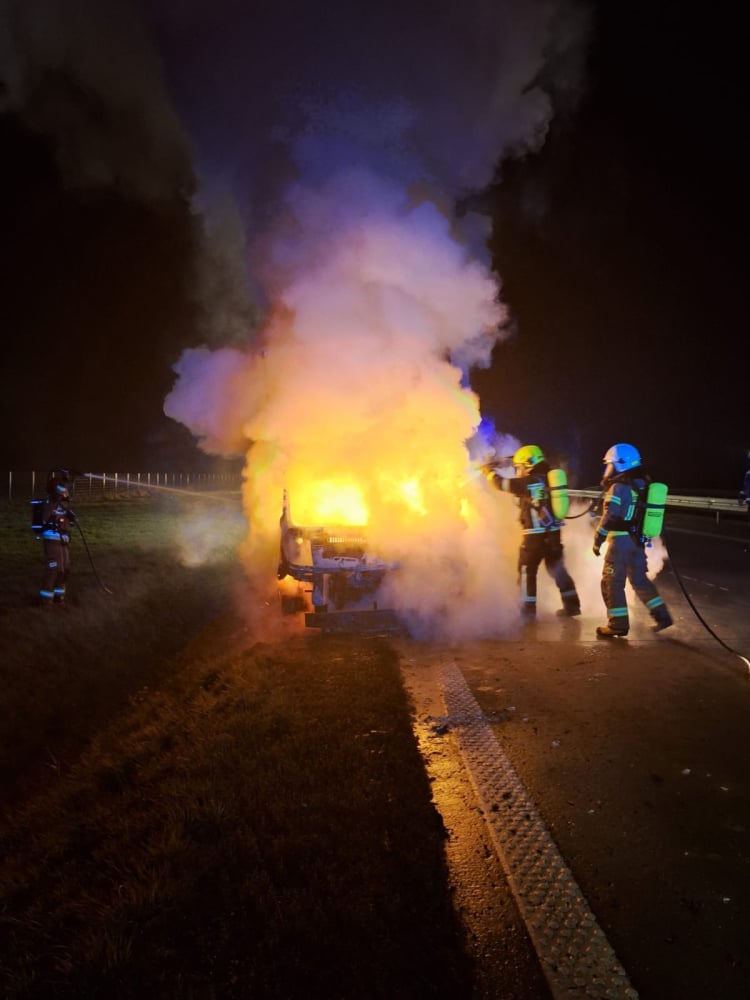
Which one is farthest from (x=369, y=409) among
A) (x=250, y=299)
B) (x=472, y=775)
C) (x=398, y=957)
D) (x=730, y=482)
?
(x=730, y=482)

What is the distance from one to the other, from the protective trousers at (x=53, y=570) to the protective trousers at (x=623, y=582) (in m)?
7.34

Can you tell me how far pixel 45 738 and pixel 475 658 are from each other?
420 cm

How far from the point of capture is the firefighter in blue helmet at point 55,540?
8719mm

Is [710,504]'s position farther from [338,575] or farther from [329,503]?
[338,575]

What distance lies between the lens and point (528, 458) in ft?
27.2

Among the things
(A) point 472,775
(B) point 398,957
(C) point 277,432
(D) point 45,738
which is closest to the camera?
(B) point 398,957

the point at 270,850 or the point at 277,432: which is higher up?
the point at 277,432

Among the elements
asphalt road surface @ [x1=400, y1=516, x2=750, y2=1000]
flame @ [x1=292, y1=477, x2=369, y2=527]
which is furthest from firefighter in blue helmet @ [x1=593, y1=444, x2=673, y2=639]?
flame @ [x1=292, y1=477, x2=369, y2=527]

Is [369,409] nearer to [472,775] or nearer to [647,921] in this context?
[472,775]

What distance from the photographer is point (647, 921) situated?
8.62 ft

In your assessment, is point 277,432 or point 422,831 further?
point 277,432

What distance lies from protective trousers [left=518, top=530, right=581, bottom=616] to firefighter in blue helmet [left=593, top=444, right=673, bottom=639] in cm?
74

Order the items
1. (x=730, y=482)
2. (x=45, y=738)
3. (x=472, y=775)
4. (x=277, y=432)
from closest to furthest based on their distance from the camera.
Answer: (x=472, y=775) → (x=45, y=738) → (x=277, y=432) → (x=730, y=482)

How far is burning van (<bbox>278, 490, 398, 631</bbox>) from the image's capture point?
7160 mm
